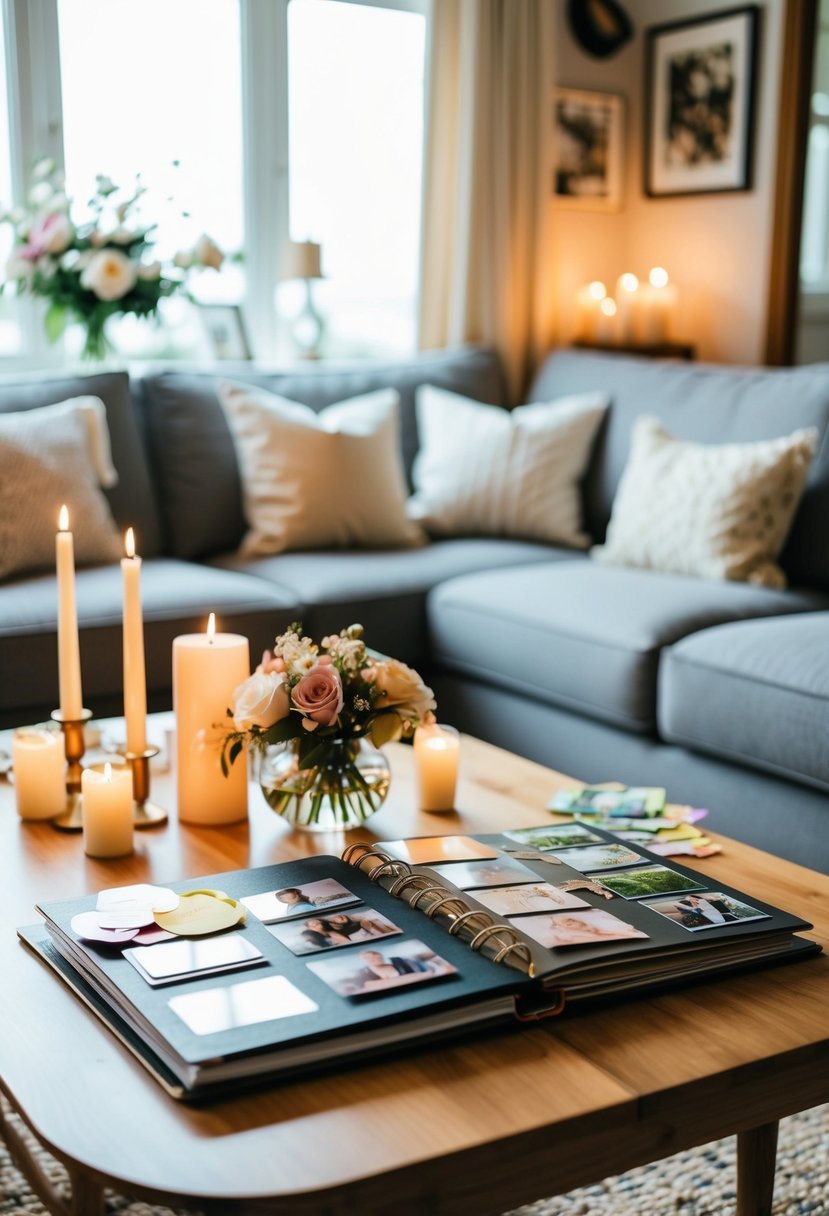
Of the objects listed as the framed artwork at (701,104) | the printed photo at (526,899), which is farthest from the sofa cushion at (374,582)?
the framed artwork at (701,104)

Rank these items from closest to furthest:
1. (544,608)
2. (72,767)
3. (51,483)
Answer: (72,767) → (544,608) → (51,483)

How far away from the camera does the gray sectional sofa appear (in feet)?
7.75

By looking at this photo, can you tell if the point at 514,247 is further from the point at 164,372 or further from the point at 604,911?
the point at 604,911

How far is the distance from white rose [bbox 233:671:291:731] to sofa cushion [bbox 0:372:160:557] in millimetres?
1821

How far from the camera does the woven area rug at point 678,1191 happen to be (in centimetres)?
156

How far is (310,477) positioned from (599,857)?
6.73ft

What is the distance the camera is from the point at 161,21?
12.6ft

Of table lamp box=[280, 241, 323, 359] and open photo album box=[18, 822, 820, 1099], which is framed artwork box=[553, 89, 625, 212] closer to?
table lamp box=[280, 241, 323, 359]

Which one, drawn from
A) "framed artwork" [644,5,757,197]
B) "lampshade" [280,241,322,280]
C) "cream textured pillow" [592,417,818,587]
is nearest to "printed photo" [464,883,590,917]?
"cream textured pillow" [592,417,818,587]

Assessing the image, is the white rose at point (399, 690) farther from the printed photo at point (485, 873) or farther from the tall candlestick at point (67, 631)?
the tall candlestick at point (67, 631)

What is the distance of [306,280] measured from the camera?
392cm

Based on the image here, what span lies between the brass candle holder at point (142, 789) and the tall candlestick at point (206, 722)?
1.3 inches

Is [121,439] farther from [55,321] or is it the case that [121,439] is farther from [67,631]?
[67,631]

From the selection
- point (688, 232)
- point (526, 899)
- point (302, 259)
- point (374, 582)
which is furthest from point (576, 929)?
point (688, 232)
